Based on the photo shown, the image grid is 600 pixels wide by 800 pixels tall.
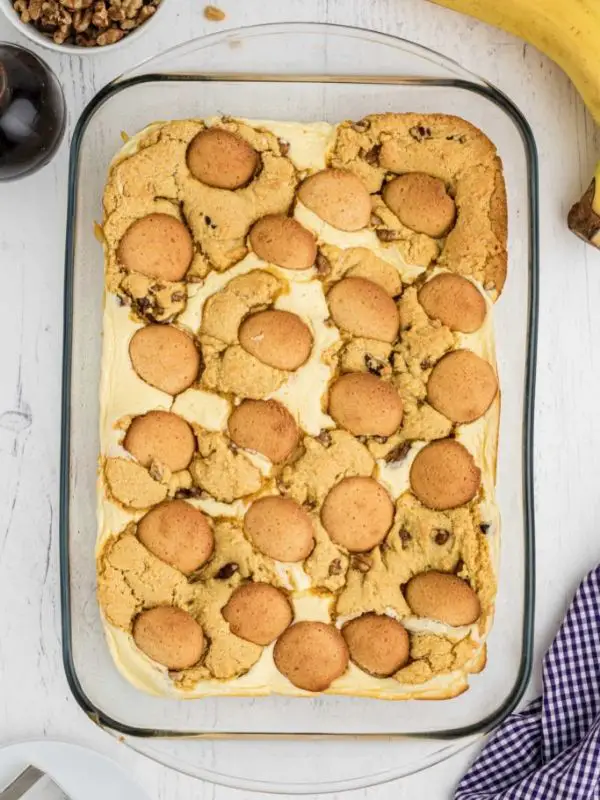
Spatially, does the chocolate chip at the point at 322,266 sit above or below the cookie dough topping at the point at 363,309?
above

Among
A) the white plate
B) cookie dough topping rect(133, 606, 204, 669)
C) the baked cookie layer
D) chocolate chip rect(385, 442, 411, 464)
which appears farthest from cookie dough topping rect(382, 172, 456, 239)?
the white plate

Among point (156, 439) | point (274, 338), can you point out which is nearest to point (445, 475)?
point (274, 338)

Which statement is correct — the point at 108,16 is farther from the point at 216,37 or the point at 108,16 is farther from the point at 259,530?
the point at 259,530

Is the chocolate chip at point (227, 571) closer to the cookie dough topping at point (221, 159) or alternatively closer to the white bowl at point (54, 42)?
the cookie dough topping at point (221, 159)

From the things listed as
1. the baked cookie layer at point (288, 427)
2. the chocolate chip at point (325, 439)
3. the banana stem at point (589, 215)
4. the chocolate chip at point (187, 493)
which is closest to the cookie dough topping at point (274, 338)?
A: the baked cookie layer at point (288, 427)

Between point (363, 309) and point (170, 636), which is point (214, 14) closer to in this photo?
point (363, 309)

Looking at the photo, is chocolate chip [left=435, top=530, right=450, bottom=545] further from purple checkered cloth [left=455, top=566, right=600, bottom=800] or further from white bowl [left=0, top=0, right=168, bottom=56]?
white bowl [left=0, top=0, right=168, bottom=56]
